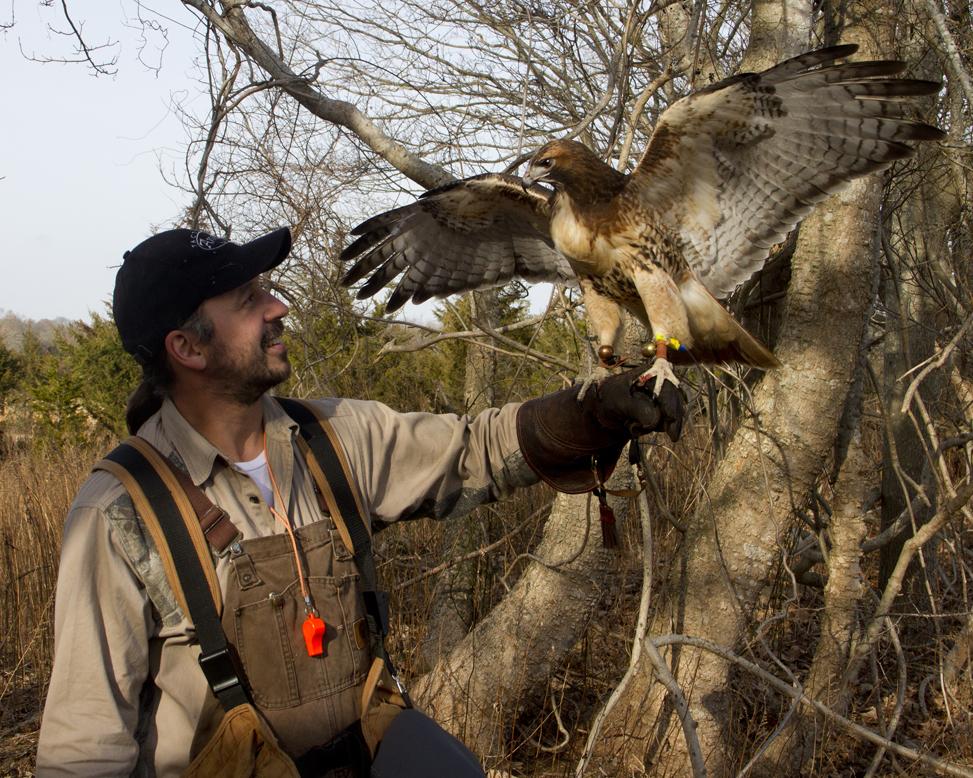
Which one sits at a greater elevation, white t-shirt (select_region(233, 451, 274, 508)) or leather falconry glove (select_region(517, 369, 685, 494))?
white t-shirt (select_region(233, 451, 274, 508))

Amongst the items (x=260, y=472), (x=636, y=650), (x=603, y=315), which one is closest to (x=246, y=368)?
(x=260, y=472)

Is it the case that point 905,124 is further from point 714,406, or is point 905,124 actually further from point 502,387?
point 502,387

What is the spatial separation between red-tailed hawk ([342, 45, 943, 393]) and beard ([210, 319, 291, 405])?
123cm

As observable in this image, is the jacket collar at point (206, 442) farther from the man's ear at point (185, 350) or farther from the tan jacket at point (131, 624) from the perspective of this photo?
the man's ear at point (185, 350)

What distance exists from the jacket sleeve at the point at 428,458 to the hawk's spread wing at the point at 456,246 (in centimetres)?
163

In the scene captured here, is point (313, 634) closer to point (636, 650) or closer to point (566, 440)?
point (566, 440)

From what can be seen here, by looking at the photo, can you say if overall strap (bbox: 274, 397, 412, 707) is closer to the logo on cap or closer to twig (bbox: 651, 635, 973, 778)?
the logo on cap

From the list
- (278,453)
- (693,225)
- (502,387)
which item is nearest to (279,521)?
(278,453)

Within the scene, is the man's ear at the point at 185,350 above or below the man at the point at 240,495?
above

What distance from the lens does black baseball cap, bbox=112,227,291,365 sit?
2.05 m

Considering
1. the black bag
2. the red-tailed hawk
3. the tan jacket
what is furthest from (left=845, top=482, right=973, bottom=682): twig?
the tan jacket

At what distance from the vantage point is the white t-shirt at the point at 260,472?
2.04m

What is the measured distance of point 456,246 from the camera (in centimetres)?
418

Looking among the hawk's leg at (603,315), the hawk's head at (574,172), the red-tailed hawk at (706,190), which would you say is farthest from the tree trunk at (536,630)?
the hawk's head at (574,172)
